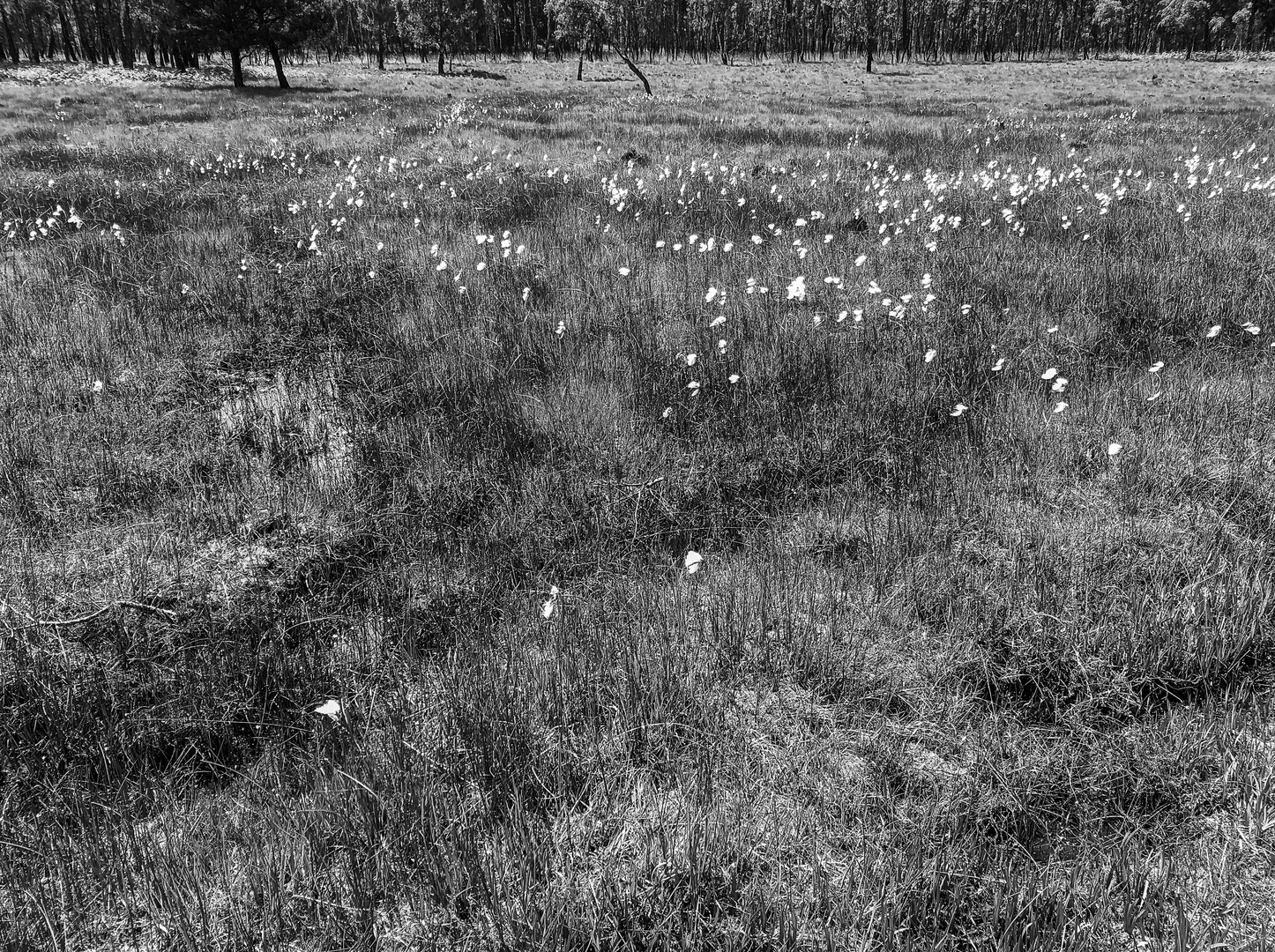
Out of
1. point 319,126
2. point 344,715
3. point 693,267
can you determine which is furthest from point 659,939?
point 319,126

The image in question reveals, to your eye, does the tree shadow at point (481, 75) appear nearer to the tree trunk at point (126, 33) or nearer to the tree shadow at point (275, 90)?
the tree shadow at point (275, 90)

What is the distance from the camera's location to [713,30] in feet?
362

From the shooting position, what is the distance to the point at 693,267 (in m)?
7.12

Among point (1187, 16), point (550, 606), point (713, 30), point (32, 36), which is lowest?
point (550, 606)

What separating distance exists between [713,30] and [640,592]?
128565 millimetres

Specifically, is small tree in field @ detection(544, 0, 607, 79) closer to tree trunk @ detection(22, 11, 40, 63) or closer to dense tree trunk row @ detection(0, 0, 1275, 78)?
dense tree trunk row @ detection(0, 0, 1275, 78)

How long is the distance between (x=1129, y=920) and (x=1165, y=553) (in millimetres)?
2004

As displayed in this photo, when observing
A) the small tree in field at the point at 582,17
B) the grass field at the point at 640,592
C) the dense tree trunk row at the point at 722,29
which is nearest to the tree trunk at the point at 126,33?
the dense tree trunk row at the point at 722,29

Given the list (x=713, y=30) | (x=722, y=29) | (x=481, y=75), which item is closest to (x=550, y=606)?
(x=481, y=75)

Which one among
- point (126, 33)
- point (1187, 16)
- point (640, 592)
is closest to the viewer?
point (640, 592)

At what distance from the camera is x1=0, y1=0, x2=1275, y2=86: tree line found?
7412 cm

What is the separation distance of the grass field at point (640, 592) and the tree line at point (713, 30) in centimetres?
5565

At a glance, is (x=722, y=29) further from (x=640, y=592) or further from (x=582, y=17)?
(x=640, y=592)

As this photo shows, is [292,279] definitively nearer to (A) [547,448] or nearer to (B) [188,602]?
(A) [547,448]
